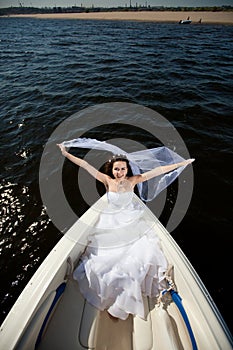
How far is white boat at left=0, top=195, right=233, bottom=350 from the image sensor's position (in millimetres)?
2059

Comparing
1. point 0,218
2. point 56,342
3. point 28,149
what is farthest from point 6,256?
point 28,149

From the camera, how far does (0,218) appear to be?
4684 mm

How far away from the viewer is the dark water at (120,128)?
13.5 feet

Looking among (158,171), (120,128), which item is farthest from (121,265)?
(120,128)

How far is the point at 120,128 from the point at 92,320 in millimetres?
6140

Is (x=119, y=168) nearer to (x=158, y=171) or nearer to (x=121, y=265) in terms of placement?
(x=158, y=171)

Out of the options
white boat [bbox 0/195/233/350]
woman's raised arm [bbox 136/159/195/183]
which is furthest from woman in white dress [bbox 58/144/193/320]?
woman's raised arm [bbox 136/159/195/183]

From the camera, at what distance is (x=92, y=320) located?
8.71 ft

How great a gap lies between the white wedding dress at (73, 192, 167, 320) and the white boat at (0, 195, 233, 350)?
0.16 meters

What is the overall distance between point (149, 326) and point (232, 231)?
2.88 meters

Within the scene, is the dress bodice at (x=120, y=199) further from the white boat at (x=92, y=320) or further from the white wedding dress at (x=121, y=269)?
the white boat at (x=92, y=320)

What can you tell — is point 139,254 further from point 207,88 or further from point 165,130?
point 207,88

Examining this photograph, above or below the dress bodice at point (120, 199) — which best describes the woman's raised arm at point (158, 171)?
above

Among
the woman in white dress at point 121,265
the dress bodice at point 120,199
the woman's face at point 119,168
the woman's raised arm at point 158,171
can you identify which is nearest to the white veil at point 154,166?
the woman's raised arm at point 158,171
